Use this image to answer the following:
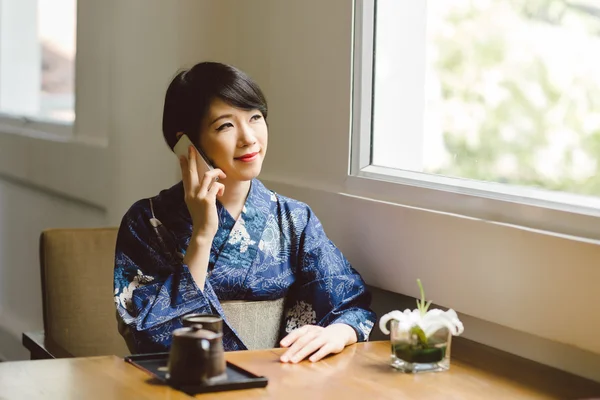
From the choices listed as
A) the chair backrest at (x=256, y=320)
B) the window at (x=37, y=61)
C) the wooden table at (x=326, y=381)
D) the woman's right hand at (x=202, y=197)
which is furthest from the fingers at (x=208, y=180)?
the window at (x=37, y=61)

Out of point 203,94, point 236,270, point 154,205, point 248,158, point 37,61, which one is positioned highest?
point 37,61

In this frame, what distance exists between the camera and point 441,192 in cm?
192

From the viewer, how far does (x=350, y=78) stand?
2.12m

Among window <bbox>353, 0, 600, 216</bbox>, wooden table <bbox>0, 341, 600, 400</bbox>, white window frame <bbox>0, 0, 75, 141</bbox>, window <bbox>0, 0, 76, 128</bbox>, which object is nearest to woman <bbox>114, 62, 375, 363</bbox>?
wooden table <bbox>0, 341, 600, 400</bbox>

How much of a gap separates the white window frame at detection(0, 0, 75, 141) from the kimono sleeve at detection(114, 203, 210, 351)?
1.55 m

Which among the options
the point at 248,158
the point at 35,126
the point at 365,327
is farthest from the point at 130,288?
the point at 35,126

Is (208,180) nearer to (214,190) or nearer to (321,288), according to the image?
(214,190)

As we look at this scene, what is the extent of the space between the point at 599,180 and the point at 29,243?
2.61m

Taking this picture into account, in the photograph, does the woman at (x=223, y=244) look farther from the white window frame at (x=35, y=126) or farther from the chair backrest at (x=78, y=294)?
the white window frame at (x=35, y=126)

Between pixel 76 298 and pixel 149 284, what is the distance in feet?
1.47

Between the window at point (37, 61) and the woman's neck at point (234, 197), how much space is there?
5.89 ft

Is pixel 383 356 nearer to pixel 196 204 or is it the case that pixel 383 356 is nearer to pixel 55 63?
pixel 196 204

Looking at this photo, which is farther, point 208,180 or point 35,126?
point 35,126

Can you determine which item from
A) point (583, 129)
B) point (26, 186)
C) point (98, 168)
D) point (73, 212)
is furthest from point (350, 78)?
point (26, 186)
